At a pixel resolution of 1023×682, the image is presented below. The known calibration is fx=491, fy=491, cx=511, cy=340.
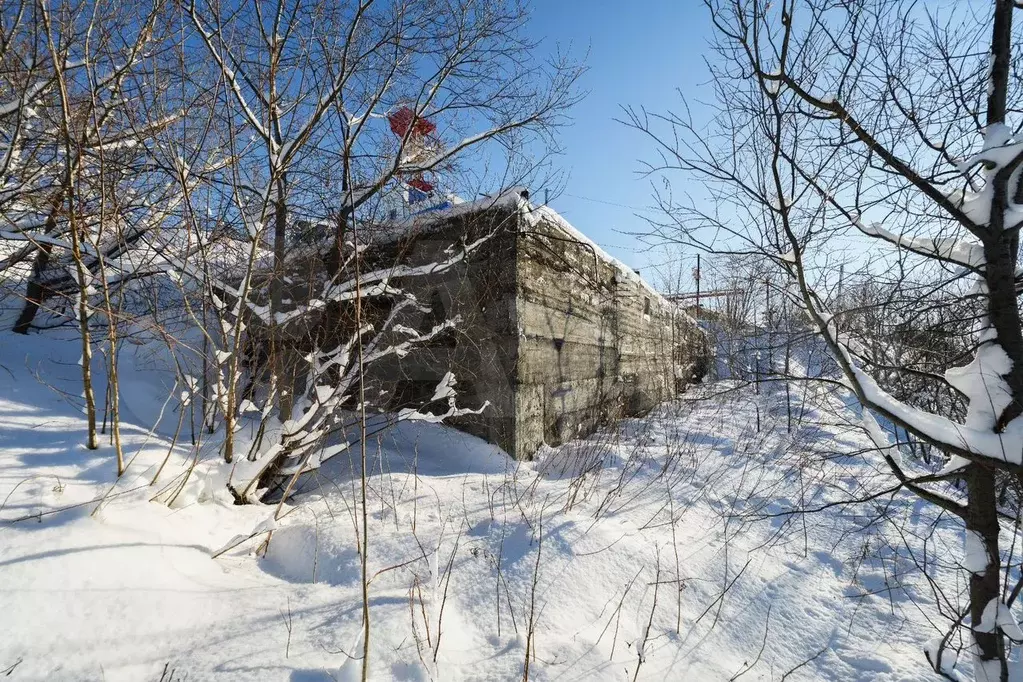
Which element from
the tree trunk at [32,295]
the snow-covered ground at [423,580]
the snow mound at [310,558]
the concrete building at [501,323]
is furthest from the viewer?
the tree trunk at [32,295]

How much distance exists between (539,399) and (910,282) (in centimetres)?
321

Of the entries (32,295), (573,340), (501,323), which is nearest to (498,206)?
(501,323)

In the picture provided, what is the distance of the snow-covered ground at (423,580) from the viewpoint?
170cm

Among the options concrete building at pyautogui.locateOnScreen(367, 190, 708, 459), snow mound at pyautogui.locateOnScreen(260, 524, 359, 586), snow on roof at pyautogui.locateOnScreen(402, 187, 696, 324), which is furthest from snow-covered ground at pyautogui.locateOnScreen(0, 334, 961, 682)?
snow on roof at pyautogui.locateOnScreen(402, 187, 696, 324)

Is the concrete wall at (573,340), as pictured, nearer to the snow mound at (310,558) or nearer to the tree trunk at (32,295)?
the snow mound at (310,558)

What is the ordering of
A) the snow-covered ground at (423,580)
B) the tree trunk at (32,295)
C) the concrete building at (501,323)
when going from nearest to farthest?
the snow-covered ground at (423,580) → the concrete building at (501,323) → the tree trunk at (32,295)

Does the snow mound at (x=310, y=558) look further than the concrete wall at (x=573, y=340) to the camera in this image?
No

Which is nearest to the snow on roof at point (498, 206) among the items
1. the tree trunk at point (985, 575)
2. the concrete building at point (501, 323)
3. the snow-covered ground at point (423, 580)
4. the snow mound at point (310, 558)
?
the concrete building at point (501, 323)

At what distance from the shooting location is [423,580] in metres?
2.25

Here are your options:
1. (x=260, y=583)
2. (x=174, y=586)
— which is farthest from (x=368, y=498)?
Answer: (x=174, y=586)

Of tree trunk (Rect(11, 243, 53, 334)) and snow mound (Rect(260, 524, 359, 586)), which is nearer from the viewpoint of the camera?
snow mound (Rect(260, 524, 359, 586))

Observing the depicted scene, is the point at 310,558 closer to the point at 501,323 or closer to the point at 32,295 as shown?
the point at 501,323

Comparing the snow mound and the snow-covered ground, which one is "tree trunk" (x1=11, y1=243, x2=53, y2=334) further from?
the snow mound

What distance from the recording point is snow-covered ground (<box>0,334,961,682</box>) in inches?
67.0
